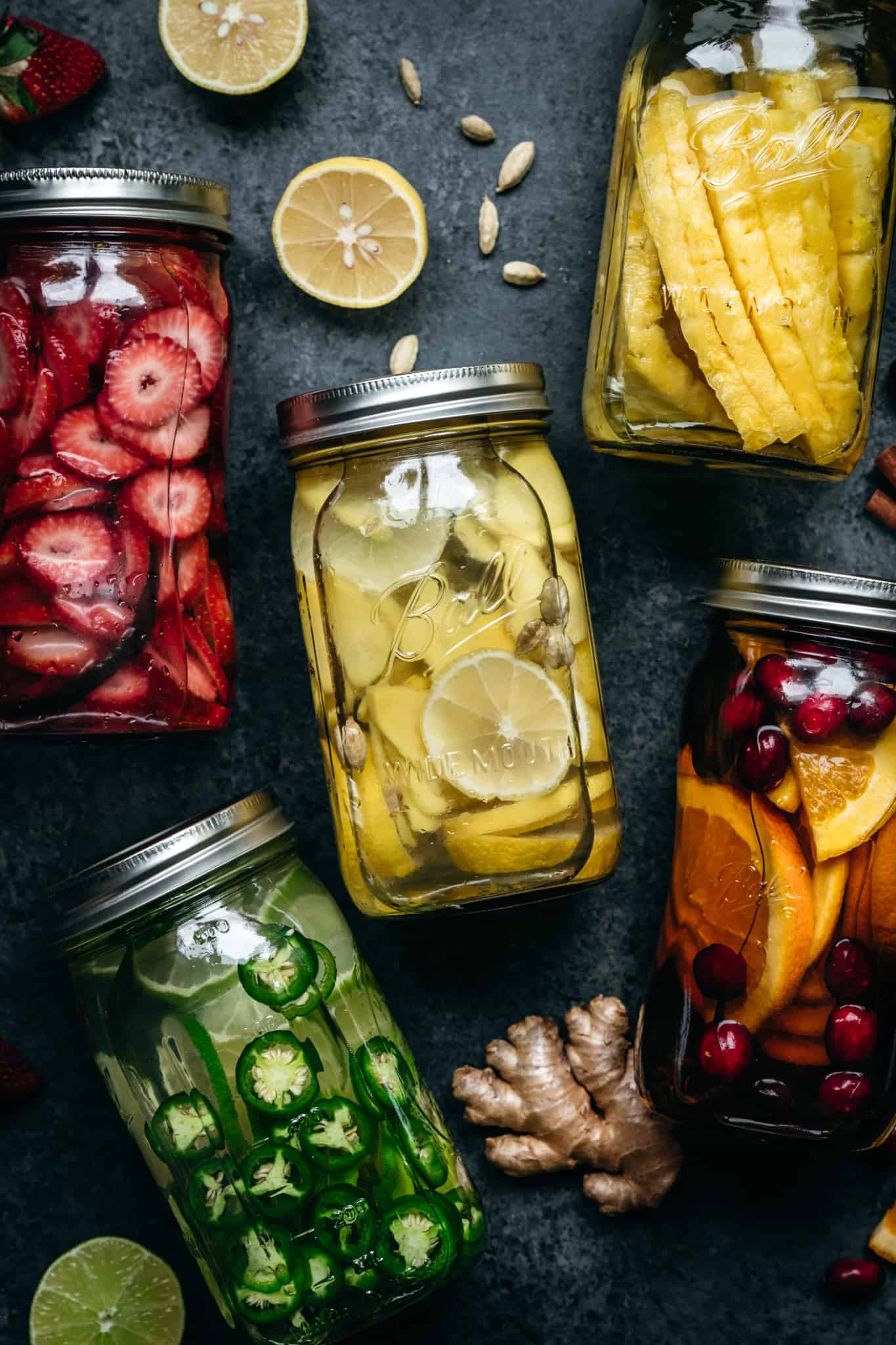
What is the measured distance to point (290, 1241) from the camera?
1273mm

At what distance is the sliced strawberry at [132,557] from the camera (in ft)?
4.26

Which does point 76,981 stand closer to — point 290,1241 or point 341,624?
point 290,1241

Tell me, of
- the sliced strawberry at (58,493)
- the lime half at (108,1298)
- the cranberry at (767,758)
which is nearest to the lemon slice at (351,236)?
the sliced strawberry at (58,493)

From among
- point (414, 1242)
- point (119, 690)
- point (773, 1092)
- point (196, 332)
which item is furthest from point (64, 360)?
point (773, 1092)

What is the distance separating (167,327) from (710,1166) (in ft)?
4.51

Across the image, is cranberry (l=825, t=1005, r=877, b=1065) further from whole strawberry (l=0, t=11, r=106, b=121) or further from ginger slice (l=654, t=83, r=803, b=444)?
whole strawberry (l=0, t=11, r=106, b=121)

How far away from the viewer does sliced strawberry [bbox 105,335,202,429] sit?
4.15 ft

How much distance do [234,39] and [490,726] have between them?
1.01 m

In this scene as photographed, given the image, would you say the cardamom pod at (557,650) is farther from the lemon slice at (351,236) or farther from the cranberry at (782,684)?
the lemon slice at (351,236)

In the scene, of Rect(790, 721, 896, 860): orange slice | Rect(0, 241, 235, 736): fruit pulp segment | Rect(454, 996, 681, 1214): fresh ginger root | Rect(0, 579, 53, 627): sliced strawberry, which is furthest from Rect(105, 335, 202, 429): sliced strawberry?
Rect(454, 996, 681, 1214): fresh ginger root

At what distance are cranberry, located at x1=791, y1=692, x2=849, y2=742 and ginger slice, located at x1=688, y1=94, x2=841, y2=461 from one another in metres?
0.39

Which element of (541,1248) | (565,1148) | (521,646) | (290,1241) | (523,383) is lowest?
(541,1248)

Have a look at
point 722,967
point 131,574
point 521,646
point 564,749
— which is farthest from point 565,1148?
point 131,574

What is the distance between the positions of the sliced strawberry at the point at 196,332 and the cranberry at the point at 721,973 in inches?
37.1
